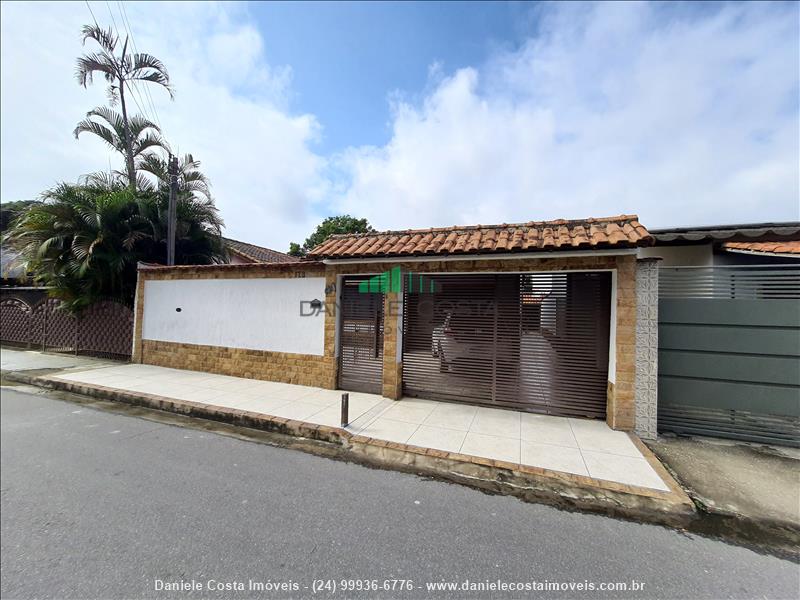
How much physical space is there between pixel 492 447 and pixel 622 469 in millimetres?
1376

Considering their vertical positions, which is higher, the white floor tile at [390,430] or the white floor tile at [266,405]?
the white floor tile at [266,405]

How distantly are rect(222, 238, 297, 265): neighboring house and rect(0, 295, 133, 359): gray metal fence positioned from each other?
633cm

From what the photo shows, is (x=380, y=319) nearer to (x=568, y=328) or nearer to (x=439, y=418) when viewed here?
A: (x=439, y=418)

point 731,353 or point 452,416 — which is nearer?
point 731,353

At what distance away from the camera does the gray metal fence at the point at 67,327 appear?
9484 mm

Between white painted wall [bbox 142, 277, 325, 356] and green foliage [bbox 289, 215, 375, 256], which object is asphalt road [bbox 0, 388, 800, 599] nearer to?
white painted wall [bbox 142, 277, 325, 356]

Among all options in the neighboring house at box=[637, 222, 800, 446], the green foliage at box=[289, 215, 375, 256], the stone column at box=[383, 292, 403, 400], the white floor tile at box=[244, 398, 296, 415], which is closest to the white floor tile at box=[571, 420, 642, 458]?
the neighboring house at box=[637, 222, 800, 446]

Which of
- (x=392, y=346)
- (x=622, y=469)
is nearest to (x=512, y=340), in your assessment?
(x=392, y=346)

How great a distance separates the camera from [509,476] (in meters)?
3.63

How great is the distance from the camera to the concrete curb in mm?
3135

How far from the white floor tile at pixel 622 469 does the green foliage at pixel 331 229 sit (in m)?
23.3

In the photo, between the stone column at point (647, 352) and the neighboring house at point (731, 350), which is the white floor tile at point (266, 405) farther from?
the neighboring house at point (731, 350)

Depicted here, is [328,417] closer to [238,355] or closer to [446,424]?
[446,424]

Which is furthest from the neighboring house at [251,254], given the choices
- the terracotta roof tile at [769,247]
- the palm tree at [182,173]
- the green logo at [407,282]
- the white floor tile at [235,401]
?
the terracotta roof tile at [769,247]
